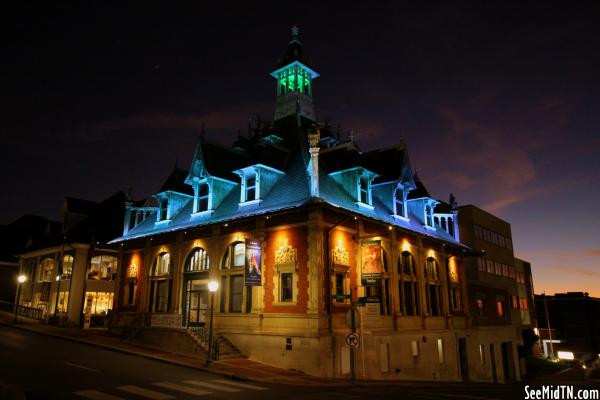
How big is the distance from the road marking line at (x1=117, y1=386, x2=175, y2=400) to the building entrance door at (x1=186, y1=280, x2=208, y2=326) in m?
14.8

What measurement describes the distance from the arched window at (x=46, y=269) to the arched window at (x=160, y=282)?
19795 millimetres

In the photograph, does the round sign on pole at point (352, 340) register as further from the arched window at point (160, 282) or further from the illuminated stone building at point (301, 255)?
the arched window at point (160, 282)

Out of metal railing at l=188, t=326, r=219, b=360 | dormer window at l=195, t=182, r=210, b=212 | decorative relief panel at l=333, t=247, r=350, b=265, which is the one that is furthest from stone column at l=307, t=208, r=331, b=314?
dormer window at l=195, t=182, r=210, b=212

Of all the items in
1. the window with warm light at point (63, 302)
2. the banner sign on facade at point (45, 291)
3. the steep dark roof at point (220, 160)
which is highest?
the steep dark roof at point (220, 160)

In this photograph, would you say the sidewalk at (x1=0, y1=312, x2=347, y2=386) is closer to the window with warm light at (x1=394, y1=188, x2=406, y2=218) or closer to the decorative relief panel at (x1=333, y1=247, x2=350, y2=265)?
the decorative relief panel at (x1=333, y1=247, x2=350, y2=265)

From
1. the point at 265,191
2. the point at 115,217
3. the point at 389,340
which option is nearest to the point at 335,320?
the point at 389,340

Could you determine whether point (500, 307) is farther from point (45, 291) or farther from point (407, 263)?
point (45, 291)

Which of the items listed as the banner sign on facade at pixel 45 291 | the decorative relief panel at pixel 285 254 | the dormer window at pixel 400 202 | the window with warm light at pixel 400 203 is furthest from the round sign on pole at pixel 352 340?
the banner sign on facade at pixel 45 291

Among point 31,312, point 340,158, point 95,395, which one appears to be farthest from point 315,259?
point 31,312

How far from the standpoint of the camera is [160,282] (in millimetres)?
33750

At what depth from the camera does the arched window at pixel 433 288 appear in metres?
33.2

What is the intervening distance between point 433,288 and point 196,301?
1816 centimetres

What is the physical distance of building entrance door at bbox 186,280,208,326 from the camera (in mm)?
30391

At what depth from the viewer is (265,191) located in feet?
93.1
